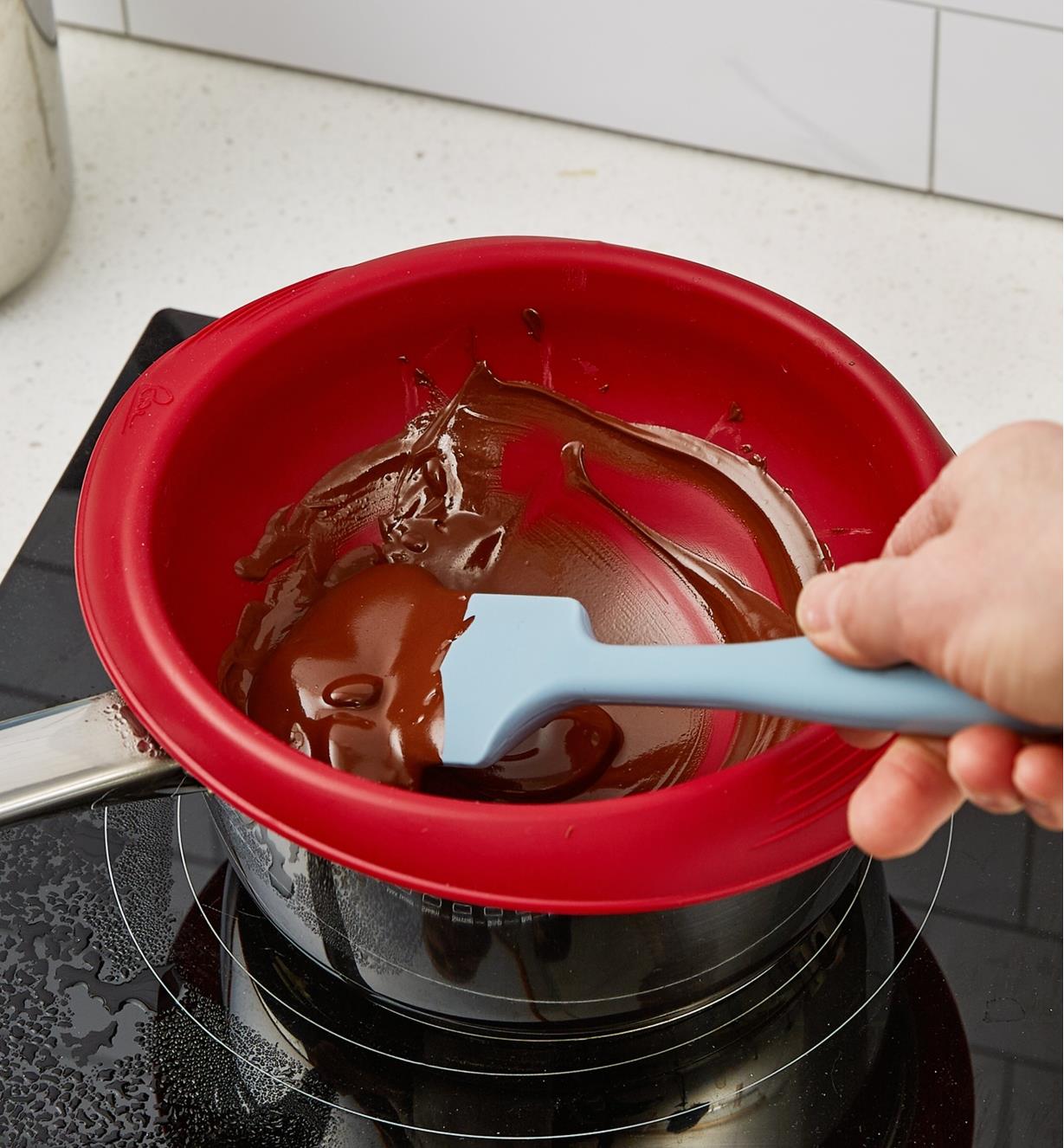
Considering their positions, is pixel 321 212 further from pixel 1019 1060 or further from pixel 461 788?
pixel 1019 1060

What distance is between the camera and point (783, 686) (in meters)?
0.54

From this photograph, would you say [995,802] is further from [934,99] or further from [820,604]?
[934,99]

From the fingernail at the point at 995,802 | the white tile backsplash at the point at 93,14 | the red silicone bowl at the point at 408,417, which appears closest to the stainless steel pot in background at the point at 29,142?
the white tile backsplash at the point at 93,14

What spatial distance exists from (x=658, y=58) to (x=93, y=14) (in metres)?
0.52

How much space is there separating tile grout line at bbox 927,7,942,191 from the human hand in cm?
65

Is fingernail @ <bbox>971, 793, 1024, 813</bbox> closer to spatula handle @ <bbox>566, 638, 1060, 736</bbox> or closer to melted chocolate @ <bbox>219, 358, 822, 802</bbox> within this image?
spatula handle @ <bbox>566, 638, 1060, 736</bbox>

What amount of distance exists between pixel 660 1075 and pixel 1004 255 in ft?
2.47

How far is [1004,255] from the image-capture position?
116 cm

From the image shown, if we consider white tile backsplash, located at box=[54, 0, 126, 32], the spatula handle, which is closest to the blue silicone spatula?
the spatula handle

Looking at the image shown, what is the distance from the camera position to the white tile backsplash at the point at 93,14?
1274 mm

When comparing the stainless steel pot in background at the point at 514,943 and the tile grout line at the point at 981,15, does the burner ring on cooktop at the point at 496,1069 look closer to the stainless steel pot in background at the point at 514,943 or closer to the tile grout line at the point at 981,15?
the stainless steel pot in background at the point at 514,943

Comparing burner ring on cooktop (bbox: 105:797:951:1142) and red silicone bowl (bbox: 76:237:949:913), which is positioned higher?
red silicone bowl (bbox: 76:237:949:913)

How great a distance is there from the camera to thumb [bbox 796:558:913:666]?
508 mm

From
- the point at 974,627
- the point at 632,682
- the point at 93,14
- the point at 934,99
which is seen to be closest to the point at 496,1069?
the point at 632,682
